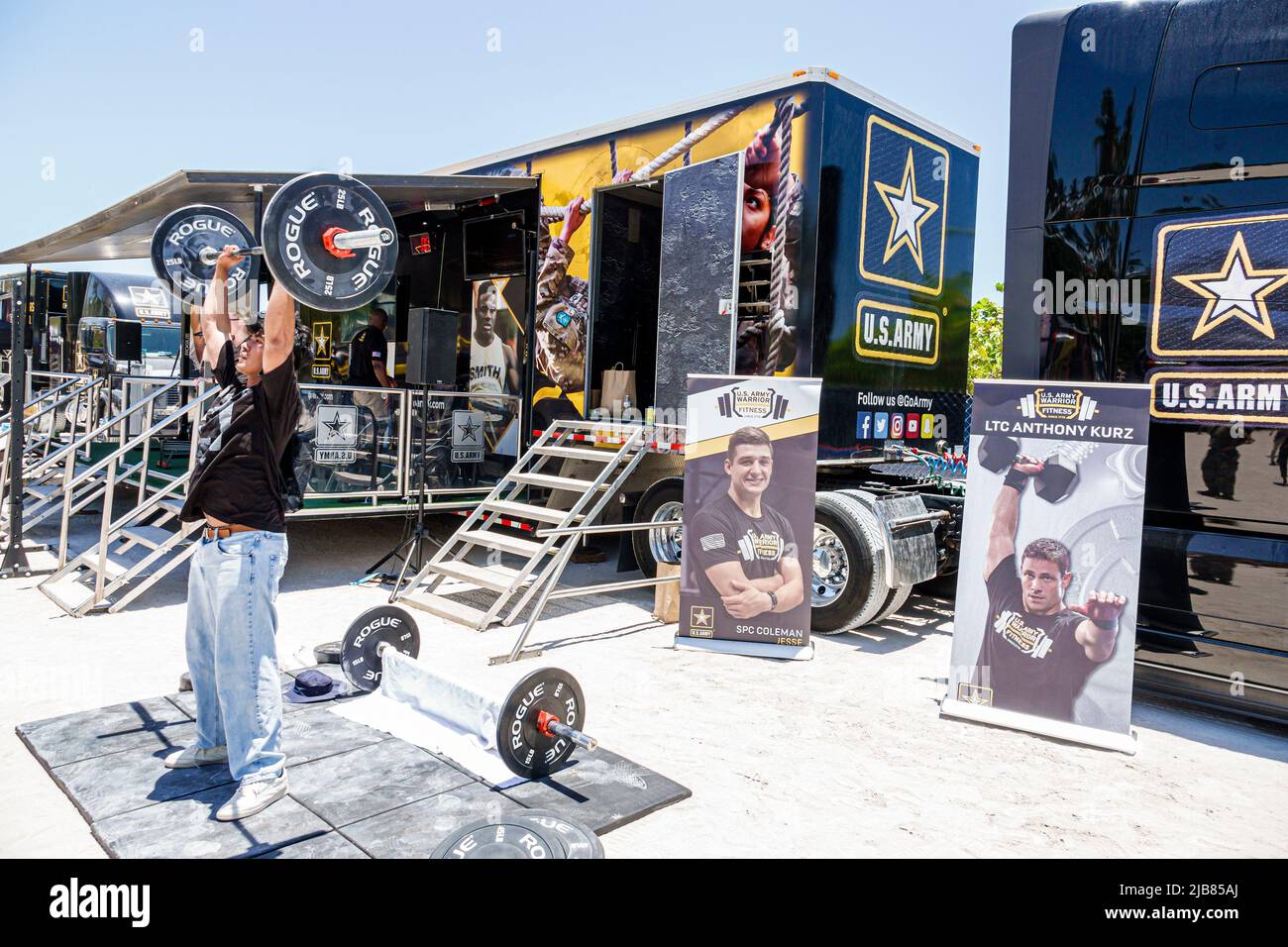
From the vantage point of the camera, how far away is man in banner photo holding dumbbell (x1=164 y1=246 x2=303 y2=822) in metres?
3.01

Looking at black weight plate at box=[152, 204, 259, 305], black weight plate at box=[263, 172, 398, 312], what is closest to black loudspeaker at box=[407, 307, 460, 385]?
black weight plate at box=[152, 204, 259, 305]

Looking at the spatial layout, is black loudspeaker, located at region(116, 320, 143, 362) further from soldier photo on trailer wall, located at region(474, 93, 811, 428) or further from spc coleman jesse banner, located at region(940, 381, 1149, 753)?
spc coleman jesse banner, located at region(940, 381, 1149, 753)

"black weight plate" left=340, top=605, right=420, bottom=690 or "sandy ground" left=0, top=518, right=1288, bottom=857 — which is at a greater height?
"black weight plate" left=340, top=605, right=420, bottom=690

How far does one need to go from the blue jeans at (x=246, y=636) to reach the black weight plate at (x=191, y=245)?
6.66 ft

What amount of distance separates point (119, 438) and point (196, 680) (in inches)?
212

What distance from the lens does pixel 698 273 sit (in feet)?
20.8

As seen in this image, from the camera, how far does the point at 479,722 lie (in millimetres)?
3760

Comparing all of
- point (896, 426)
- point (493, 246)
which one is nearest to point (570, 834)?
point (896, 426)

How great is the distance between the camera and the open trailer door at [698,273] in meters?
6.09

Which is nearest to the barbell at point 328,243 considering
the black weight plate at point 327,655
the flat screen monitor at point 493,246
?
the black weight plate at point 327,655

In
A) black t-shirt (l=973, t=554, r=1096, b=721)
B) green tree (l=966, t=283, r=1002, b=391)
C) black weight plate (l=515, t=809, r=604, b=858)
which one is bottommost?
black weight plate (l=515, t=809, r=604, b=858)

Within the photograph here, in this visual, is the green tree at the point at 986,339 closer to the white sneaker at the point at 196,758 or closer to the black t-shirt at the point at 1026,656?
the black t-shirt at the point at 1026,656

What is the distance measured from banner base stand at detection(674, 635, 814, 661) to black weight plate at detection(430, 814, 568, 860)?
3.08 m

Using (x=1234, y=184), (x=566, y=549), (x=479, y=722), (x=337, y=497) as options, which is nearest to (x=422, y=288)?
(x=337, y=497)
